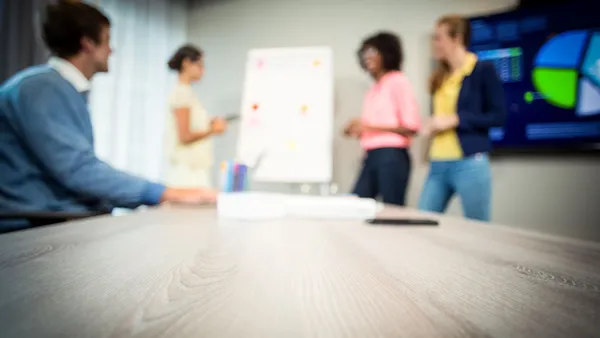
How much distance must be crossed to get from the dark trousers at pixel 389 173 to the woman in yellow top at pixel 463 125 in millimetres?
130

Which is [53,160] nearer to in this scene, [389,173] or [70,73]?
[70,73]

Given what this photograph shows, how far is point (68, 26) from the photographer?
52.8 inches

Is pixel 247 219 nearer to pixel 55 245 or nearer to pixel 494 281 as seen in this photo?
pixel 55 245

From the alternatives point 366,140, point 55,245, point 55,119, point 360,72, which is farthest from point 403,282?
point 360,72

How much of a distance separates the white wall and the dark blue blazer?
0.99 m

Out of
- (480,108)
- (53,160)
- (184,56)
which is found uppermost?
(184,56)

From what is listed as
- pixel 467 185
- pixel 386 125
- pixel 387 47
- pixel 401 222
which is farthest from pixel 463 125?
pixel 401 222

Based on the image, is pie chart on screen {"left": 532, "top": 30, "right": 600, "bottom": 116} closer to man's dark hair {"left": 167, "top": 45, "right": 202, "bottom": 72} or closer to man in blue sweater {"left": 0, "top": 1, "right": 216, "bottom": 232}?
man's dark hair {"left": 167, "top": 45, "right": 202, "bottom": 72}

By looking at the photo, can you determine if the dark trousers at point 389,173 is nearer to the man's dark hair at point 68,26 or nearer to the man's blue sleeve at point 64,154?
the man's blue sleeve at point 64,154

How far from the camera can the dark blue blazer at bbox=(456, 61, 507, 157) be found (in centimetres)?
169

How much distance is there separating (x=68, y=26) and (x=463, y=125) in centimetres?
165

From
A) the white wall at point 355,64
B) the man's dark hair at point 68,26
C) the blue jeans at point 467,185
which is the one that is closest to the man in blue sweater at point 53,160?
the man's dark hair at point 68,26

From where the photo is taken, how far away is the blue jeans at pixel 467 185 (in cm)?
171

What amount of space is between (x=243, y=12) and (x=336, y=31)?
82 centimetres
